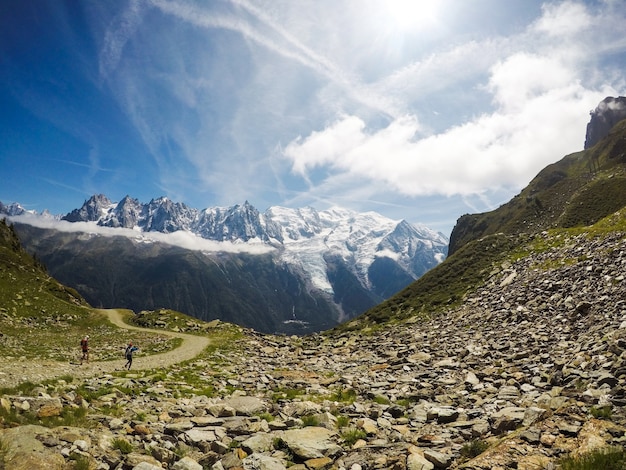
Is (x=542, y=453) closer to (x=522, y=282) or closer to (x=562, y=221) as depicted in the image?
(x=522, y=282)

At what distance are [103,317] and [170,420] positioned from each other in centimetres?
8224

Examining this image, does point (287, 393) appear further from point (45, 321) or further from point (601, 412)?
point (45, 321)

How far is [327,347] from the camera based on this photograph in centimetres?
5016

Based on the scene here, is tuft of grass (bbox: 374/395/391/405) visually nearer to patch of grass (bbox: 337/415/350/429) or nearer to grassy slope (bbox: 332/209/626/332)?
patch of grass (bbox: 337/415/350/429)

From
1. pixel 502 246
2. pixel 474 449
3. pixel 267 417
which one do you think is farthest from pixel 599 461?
pixel 502 246

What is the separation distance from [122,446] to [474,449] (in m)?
10.6

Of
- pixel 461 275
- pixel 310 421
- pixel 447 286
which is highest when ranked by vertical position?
pixel 461 275

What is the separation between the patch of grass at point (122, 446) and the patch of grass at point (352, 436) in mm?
7041

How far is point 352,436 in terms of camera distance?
1287 cm

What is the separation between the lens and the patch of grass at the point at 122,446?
35.9 ft

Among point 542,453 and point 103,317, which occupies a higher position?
point 103,317

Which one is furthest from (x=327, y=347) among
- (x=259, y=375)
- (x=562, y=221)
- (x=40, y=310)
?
(x=562, y=221)

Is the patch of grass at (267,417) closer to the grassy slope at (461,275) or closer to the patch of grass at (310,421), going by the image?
the patch of grass at (310,421)

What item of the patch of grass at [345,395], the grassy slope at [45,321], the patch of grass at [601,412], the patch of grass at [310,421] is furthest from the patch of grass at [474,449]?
the grassy slope at [45,321]
